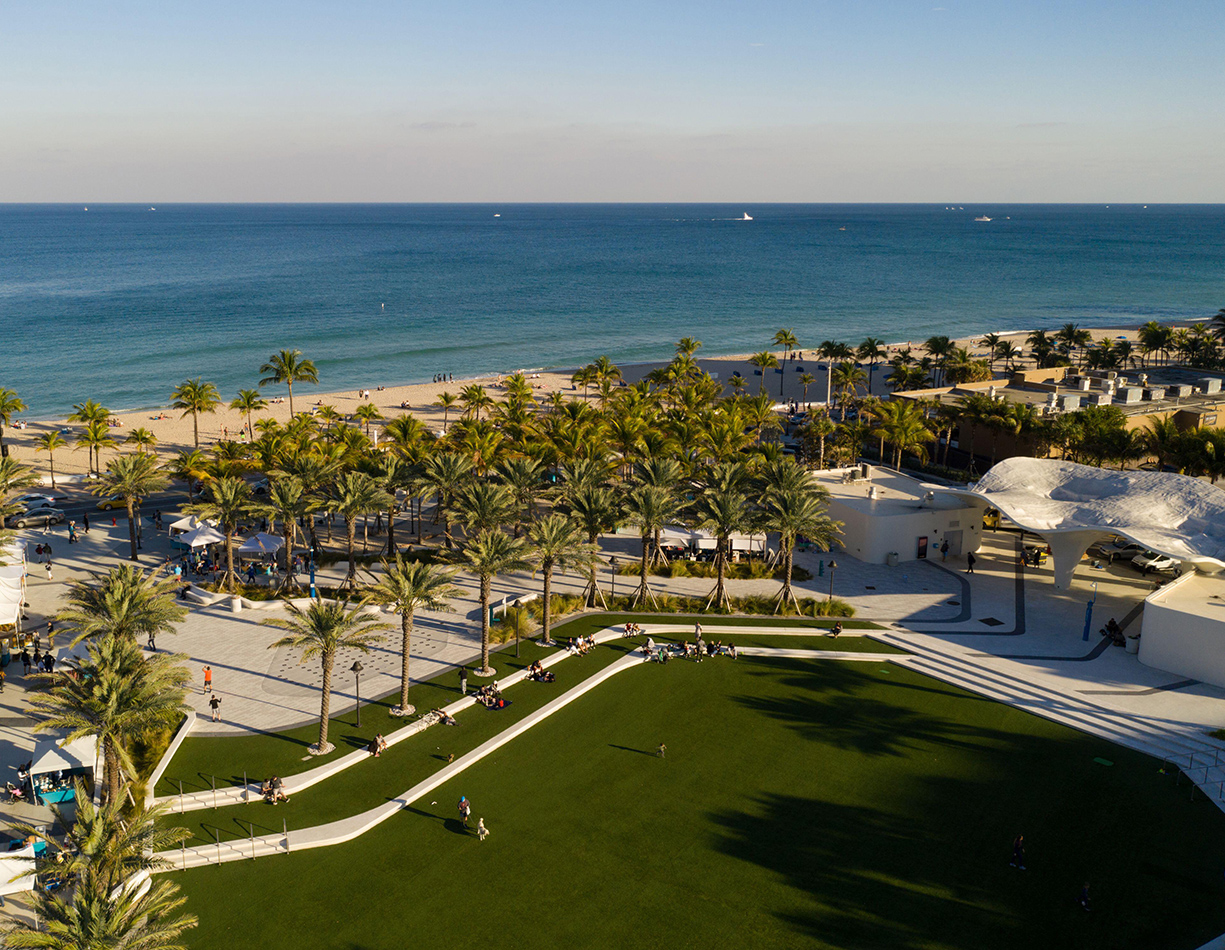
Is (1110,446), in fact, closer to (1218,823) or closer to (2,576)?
(1218,823)

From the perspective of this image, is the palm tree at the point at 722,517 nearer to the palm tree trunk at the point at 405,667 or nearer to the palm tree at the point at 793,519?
the palm tree at the point at 793,519

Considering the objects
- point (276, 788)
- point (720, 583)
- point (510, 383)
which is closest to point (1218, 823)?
point (720, 583)

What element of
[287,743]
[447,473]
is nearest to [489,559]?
[287,743]

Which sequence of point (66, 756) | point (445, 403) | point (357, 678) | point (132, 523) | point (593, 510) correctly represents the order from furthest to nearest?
point (445, 403) < point (132, 523) < point (593, 510) < point (357, 678) < point (66, 756)

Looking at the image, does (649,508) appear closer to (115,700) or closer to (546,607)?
(546,607)

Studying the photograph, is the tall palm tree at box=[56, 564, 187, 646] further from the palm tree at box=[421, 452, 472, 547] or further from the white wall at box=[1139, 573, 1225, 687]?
the white wall at box=[1139, 573, 1225, 687]

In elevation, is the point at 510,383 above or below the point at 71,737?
above

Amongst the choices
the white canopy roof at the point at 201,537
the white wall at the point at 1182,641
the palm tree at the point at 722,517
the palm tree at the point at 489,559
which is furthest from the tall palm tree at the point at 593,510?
the white wall at the point at 1182,641
